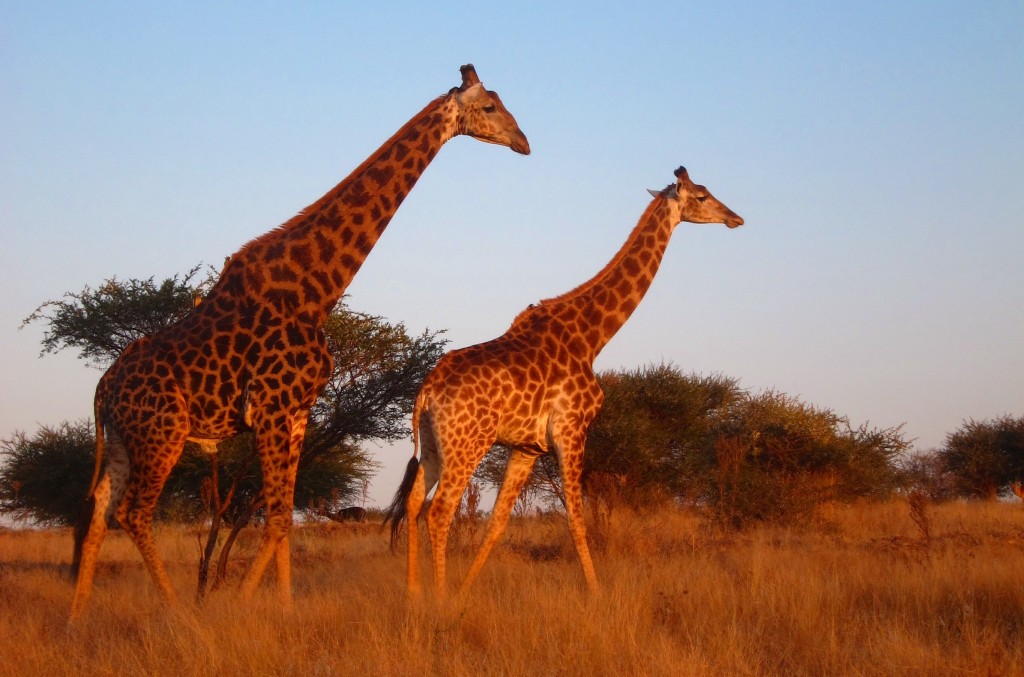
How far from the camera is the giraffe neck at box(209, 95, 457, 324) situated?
24.5 ft

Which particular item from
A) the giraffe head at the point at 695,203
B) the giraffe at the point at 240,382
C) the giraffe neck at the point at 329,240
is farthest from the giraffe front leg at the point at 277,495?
the giraffe head at the point at 695,203

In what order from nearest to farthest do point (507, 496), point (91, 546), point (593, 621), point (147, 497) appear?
1. point (593, 621)
2. point (147, 497)
3. point (91, 546)
4. point (507, 496)

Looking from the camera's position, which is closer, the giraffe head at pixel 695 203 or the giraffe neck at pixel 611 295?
the giraffe neck at pixel 611 295

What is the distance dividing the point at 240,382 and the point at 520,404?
253cm

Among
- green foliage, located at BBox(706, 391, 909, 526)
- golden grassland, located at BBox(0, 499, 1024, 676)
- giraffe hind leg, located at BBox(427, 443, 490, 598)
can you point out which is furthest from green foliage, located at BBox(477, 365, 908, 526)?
giraffe hind leg, located at BBox(427, 443, 490, 598)

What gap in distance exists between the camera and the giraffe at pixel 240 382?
7.08 meters

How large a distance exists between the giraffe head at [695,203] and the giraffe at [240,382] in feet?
12.4

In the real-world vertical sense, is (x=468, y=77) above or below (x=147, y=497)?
above

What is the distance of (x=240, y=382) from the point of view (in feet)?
23.5

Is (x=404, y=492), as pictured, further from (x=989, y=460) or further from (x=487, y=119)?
(x=989, y=460)

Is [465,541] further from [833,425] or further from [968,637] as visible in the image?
[833,425]

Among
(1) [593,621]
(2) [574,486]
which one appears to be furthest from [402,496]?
(1) [593,621]

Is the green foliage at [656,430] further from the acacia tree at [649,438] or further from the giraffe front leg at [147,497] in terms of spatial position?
the giraffe front leg at [147,497]

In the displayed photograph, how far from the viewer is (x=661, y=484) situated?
718 inches
